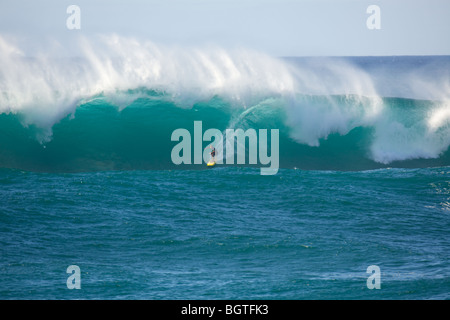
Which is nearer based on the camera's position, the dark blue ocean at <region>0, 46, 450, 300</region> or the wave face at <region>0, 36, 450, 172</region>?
the dark blue ocean at <region>0, 46, 450, 300</region>

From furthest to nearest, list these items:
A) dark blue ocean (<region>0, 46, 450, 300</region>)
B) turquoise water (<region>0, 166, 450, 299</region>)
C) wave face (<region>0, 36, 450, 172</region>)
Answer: wave face (<region>0, 36, 450, 172</region>), dark blue ocean (<region>0, 46, 450, 300</region>), turquoise water (<region>0, 166, 450, 299</region>)

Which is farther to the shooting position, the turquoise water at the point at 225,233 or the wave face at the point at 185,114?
the wave face at the point at 185,114

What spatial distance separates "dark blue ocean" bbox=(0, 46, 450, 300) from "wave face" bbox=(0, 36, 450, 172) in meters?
0.06

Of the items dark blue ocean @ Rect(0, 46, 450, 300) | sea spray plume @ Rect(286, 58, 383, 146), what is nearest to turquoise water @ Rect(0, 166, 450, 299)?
dark blue ocean @ Rect(0, 46, 450, 300)

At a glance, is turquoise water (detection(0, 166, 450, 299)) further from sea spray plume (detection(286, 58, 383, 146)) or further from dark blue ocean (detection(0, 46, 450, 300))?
sea spray plume (detection(286, 58, 383, 146))

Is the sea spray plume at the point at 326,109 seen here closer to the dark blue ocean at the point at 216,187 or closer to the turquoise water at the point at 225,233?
the dark blue ocean at the point at 216,187

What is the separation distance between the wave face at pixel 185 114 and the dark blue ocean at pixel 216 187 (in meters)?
0.06

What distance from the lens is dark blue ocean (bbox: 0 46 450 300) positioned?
30.8 ft

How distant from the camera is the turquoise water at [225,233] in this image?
8945 mm

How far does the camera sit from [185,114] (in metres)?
18.9

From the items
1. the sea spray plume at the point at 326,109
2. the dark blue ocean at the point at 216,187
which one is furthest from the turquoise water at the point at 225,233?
the sea spray plume at the point at 326,109

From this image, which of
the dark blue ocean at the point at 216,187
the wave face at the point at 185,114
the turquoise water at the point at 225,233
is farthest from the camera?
the wave face at the point at 185,114
